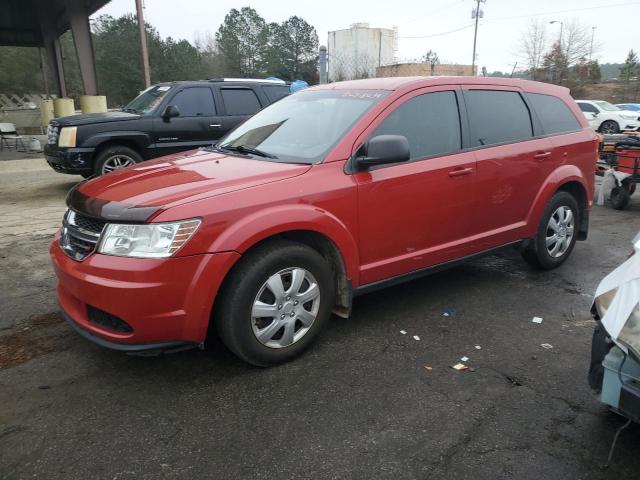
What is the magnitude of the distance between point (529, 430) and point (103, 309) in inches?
92.1

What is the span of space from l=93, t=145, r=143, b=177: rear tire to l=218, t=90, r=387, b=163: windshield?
15.6ft

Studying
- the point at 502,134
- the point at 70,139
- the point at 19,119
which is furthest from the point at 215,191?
the point at 19,119

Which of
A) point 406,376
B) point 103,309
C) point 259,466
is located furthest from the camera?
point 406,376

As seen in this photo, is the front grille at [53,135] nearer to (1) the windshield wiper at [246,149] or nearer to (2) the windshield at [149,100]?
(2) the windshield at [149,100]

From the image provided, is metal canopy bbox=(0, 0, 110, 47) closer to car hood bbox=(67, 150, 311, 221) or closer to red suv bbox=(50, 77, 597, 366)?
car hood bbox=(67, 150, 311, 221)

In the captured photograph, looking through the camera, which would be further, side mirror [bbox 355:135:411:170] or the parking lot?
side mirror [bbox 355:135:411:170]

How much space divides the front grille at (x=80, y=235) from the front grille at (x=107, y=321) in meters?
0.32

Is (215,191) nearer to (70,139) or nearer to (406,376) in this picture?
(406,376)

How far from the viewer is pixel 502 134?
4.34 m

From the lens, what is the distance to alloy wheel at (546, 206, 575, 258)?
4863 millimetres

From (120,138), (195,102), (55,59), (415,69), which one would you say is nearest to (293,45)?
(415,69)

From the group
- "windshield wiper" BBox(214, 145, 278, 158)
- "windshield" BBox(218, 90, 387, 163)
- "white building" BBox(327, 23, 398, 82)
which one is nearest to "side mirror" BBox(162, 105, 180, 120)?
"windshield" BBox(218, 90, 387, 163)

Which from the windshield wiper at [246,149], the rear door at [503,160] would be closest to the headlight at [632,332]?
the rear door at [503,160]

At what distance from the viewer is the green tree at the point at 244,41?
47750 mm
